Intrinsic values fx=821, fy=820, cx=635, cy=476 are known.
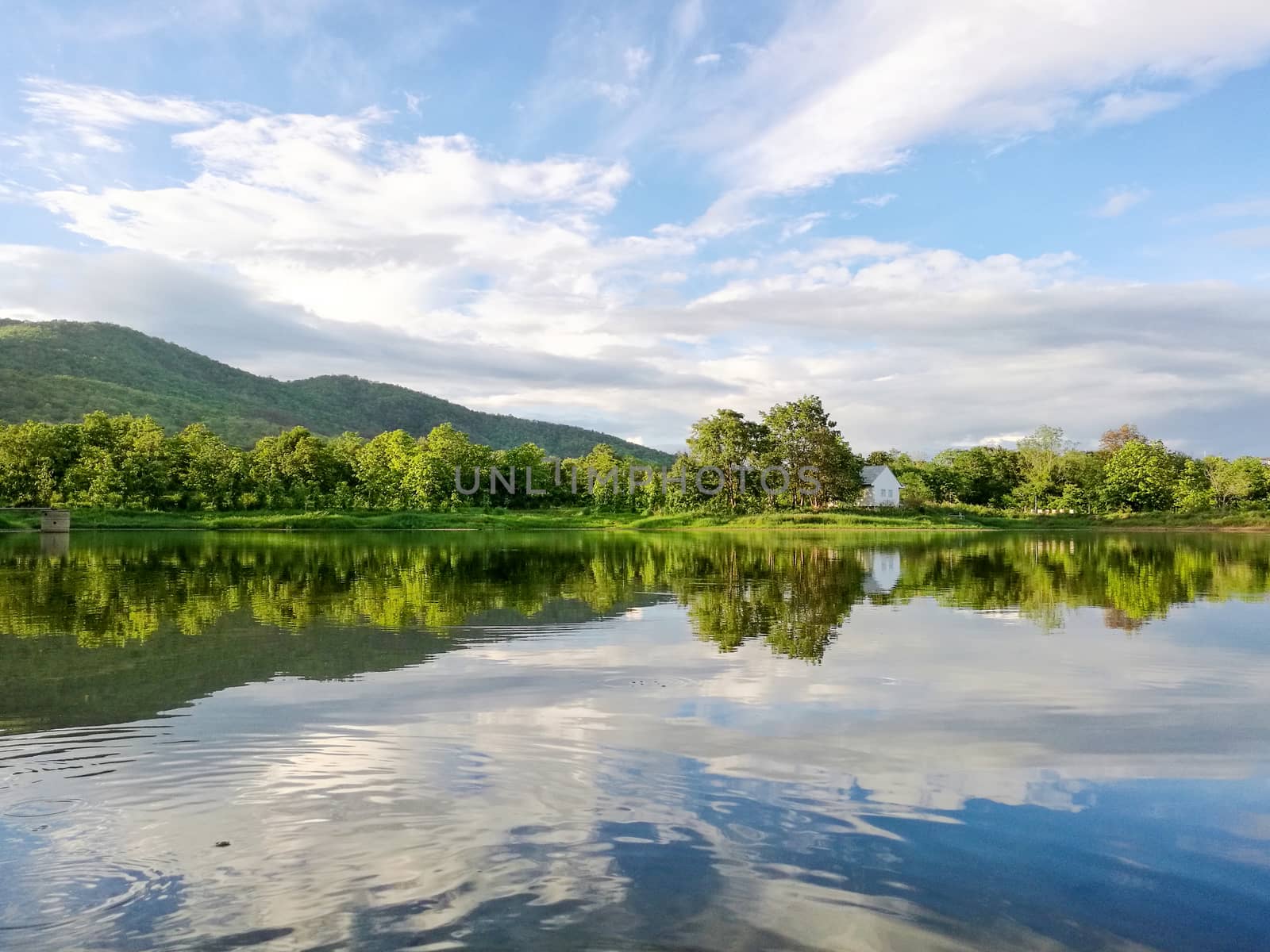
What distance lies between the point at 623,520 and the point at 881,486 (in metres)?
37.9

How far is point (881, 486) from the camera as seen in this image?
97.8 m

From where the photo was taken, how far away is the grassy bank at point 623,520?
6681cm

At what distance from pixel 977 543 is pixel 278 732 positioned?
4457 cm

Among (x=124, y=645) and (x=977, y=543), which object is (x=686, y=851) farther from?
(x=977, y=543)

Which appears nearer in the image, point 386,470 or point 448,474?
point 448,474

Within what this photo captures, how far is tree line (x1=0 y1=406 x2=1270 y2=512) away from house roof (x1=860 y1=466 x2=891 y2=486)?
3885 millimetres

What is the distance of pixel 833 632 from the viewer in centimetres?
1315

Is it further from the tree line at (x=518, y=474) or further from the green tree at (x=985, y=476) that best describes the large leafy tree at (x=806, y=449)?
the green tree at (x=985, y=476)

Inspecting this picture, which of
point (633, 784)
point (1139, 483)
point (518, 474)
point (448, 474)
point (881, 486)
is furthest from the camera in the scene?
point (881, 486)

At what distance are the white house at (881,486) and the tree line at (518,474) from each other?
1831 mm

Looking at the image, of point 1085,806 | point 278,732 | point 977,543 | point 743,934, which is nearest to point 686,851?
point 743,934

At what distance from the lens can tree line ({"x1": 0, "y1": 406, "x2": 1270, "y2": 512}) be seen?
2931 inches

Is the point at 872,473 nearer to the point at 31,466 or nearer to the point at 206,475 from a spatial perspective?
the point at 206,475

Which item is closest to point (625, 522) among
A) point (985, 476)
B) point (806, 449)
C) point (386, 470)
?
point (806, 449)
